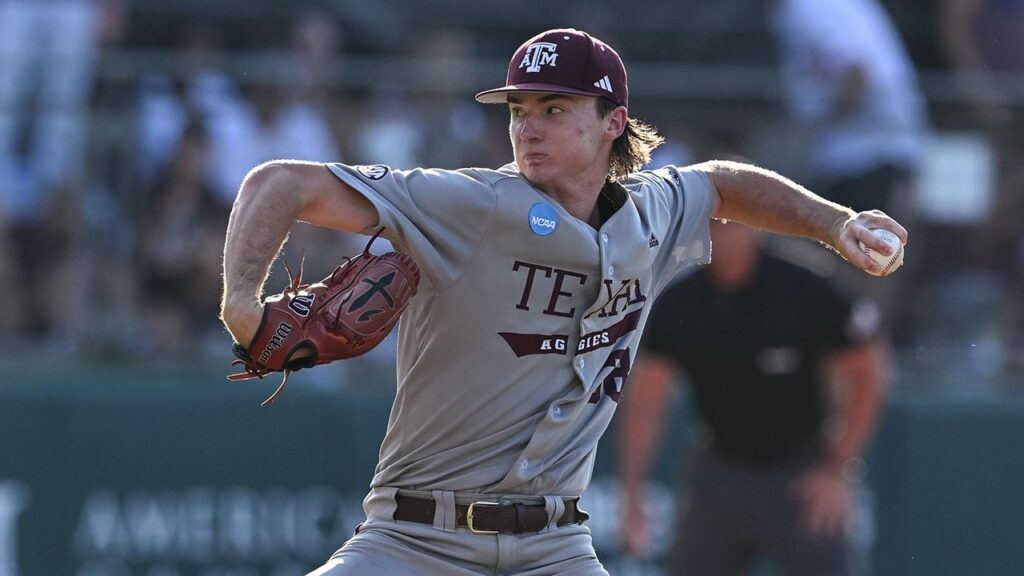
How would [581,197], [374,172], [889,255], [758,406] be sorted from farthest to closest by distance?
[758,406], [581,197], [889,255], [374,172]

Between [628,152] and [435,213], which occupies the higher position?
[628,152]

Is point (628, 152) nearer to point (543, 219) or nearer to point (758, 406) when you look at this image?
point (543, 219)

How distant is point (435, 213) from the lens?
479 centimetres

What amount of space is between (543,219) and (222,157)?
4.41 meters

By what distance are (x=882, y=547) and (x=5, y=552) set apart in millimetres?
5053

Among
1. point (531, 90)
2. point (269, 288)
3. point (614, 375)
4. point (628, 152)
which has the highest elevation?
point (531, 90)

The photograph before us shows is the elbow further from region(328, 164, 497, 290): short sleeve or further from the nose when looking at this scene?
the nose

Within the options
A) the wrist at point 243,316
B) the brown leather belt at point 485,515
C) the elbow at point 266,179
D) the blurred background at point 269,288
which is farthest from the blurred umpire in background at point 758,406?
the wrist at point 243,316

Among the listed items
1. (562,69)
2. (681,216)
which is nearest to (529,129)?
(562,69)

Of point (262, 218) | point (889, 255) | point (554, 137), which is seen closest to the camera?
point (262, 218)

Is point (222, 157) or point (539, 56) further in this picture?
point (222, 157)

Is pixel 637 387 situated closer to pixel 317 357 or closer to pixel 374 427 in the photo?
pixel 374 427

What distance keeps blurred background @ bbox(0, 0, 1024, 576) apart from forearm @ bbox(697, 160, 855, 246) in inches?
134

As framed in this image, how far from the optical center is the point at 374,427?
9.32 m
